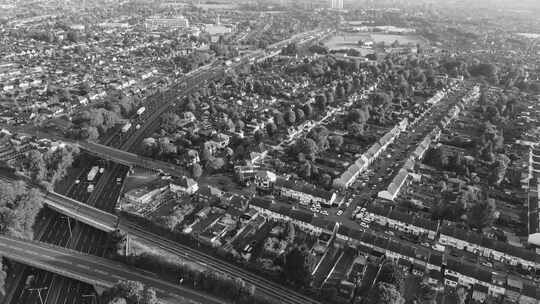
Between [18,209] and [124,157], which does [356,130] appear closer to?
[124,157]

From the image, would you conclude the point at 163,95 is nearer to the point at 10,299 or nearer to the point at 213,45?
the point at 213,45

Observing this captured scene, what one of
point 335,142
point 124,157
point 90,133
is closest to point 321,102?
point 335,142

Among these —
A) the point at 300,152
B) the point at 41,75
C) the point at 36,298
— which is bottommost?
the point at 36,298

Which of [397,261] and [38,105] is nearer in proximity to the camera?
[397,261]

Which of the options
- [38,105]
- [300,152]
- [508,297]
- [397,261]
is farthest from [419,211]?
[38,105]

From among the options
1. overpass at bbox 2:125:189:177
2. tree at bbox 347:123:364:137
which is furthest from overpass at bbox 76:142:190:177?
tree at bbox 347:123:364:137

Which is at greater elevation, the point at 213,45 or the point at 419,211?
the point at 213,45

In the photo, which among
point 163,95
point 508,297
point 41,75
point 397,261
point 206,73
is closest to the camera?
point 508,297

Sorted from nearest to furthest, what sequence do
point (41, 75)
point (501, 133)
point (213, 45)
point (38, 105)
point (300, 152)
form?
point (300, 152) → point (501, 133) → point (38, 105) → point (41, 75) → point (213, 45)

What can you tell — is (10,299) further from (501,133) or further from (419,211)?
(501,133)
